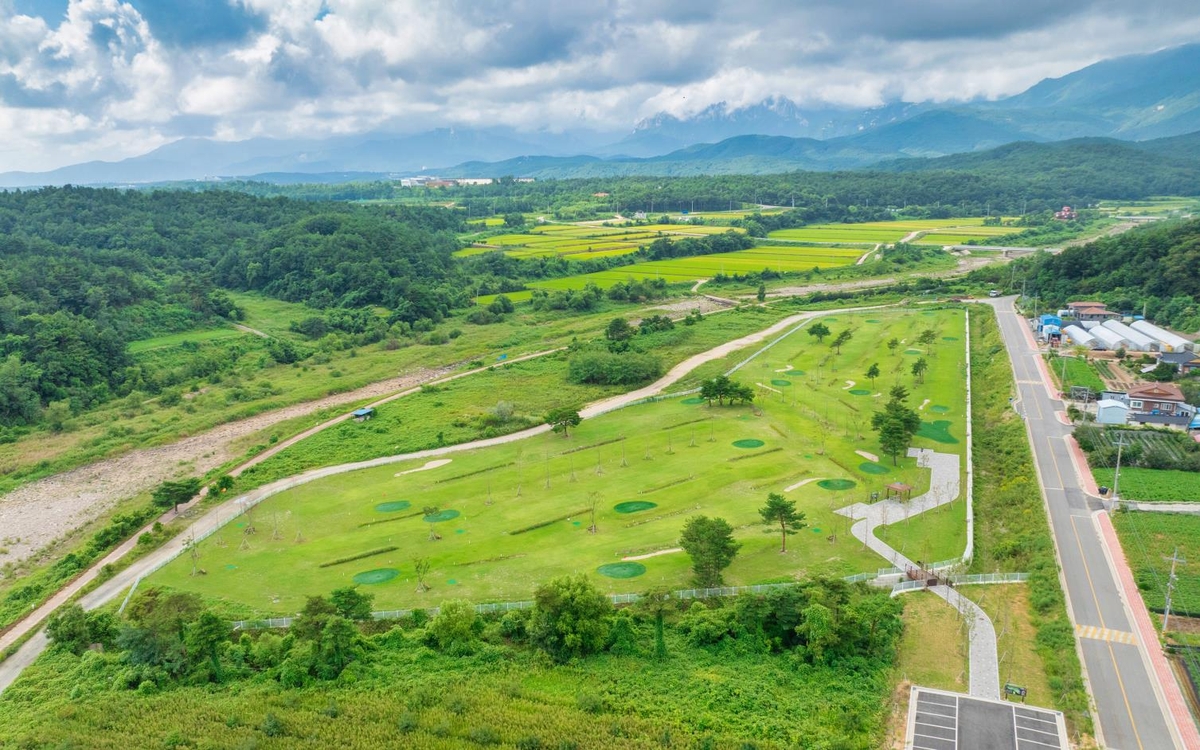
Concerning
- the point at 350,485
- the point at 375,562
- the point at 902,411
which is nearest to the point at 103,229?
the point at 350,485

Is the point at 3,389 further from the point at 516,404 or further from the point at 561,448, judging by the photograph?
the point at 561,448

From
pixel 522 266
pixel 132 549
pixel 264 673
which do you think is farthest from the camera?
pixel 522 266

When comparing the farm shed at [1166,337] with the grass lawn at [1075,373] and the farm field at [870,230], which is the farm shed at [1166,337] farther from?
the farm field at [870,230]

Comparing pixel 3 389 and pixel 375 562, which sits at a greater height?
pixel 3 389

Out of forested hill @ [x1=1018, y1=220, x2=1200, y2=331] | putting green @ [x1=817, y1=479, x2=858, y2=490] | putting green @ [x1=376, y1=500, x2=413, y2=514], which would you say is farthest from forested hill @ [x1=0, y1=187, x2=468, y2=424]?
forested hill @ [x1=1018, y1=220, x2=1200, y2=331]

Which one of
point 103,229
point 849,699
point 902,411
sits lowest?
point 849,699

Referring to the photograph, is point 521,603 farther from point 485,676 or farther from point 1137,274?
point 1137,274

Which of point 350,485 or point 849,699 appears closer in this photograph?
point 849,699

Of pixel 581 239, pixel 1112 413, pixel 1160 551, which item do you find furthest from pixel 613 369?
pixel 581 239
